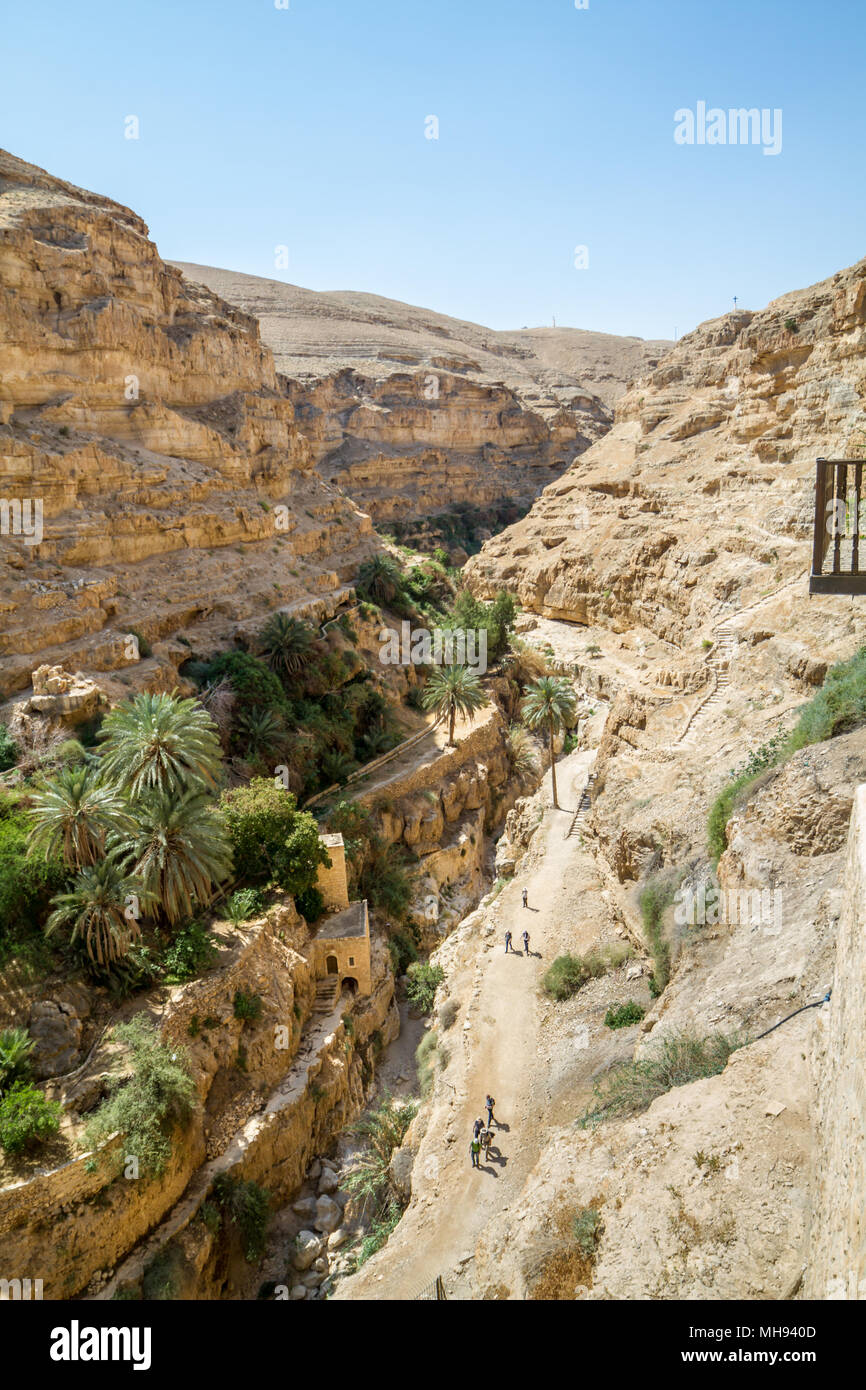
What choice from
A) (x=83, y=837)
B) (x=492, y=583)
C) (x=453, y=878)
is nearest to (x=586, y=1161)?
(x=83, y=837)

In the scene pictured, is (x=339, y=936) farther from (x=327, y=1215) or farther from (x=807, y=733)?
(x=807, y=733)

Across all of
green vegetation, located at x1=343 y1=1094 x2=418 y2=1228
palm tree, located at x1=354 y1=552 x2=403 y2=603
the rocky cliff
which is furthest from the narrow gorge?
the rocky cliff

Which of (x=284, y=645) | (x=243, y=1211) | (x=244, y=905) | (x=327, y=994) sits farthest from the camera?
(x=284, y=645)

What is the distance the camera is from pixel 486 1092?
16.0m

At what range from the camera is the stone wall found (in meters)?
5.28

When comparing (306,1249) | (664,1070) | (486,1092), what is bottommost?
(306,1249)

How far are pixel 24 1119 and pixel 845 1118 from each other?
44.3ft

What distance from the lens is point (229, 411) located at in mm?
37500

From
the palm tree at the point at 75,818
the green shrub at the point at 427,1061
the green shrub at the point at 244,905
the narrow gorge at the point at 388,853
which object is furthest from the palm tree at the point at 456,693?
the palm tree at the point at 75,818

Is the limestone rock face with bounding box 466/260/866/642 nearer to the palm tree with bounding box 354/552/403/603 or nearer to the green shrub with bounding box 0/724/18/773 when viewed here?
the palm tree with bounding box 354/552/403/603

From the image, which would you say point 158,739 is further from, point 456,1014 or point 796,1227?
point 796,1227

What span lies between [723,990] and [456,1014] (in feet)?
34.0

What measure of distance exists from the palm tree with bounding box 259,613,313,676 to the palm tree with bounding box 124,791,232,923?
1247cm

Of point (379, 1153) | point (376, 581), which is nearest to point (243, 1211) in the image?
point (379, 1153)
